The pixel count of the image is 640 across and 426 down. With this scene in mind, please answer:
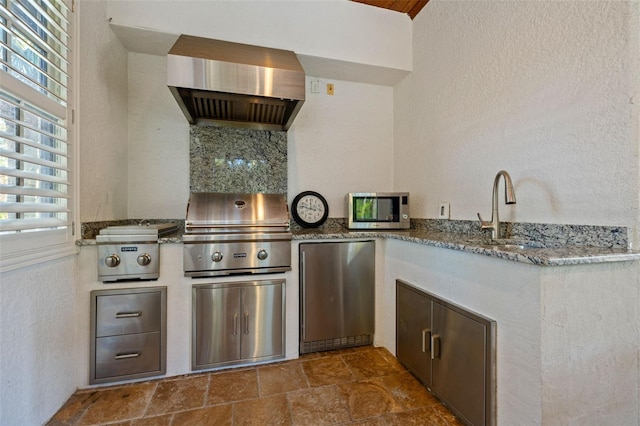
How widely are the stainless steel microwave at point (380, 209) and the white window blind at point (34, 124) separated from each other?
182cm

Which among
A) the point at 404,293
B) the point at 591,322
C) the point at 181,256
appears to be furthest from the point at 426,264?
the point at 181,256

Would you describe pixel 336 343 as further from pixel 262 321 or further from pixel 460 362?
pixel 460 362

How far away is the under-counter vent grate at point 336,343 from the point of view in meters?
1.89

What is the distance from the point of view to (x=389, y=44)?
230 centimetres

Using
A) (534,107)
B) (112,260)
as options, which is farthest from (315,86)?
(112,260)

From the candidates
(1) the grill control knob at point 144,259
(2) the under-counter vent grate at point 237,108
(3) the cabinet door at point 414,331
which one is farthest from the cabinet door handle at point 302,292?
(2) the under-counter vent grate at point 237,108

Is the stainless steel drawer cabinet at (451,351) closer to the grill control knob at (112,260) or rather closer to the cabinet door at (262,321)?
the cabinet door at (262,321)

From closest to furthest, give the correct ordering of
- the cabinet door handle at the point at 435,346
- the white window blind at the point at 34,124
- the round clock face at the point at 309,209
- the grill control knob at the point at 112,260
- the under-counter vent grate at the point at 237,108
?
the white window blind at the point at 34,124, the cabinet door handle at the point at 435,346, the grill control knob at the point at 112,260, the under-counter vent grate at the point at 237,108, the round clock face at the point at 309,209

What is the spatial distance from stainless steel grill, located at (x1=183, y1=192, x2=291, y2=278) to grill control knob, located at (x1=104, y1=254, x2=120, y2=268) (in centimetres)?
36

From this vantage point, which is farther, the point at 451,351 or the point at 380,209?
the point at 380,209

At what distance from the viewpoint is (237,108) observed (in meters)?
2.00

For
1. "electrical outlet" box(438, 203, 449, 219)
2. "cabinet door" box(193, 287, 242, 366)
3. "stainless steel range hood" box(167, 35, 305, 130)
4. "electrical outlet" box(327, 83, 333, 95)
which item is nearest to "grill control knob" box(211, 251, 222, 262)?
"cabinet door" box(193, 287, 242, 366)

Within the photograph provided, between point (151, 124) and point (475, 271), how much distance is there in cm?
250

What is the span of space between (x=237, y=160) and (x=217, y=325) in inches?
52.3
